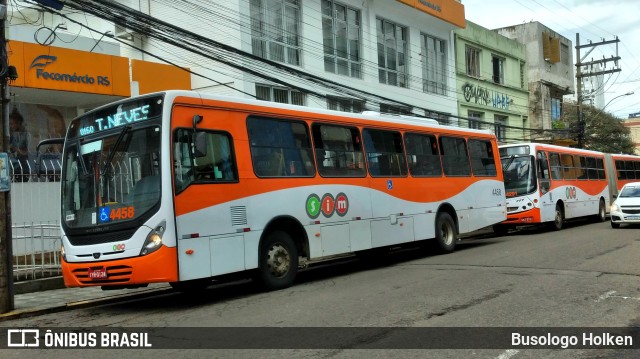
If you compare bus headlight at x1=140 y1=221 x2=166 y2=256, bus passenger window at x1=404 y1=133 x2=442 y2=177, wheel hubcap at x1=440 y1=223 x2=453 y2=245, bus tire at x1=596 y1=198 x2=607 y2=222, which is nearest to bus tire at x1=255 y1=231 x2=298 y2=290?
bus headlight at x1=140 y1=221 x2=166 y2=256

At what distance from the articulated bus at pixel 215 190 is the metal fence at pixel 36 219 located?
115 inches

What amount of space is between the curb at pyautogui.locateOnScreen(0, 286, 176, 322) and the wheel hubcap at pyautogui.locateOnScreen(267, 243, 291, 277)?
2499 mm

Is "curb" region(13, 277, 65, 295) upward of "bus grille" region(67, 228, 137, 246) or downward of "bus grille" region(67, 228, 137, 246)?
downward

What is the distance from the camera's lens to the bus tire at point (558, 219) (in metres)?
20.7

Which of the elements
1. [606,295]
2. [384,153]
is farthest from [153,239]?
[606,295]

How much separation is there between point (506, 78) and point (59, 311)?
3089cm

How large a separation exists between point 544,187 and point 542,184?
20 centimetres

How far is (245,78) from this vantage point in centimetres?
1850

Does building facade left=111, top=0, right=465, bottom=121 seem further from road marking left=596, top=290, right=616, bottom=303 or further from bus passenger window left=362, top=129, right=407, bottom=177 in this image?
road marking left=596, top=290, right=616, bottom=303

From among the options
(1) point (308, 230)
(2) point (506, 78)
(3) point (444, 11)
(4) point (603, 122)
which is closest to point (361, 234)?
(1) point (308, 230)

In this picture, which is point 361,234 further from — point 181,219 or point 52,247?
point 52,247

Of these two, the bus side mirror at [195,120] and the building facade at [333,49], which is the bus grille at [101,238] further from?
the building facade at [333,49]

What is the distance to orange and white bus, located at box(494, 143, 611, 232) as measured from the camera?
19469 millimetres

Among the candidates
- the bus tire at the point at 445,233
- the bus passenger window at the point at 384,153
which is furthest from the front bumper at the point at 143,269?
the bus tire at the point at 445,233
